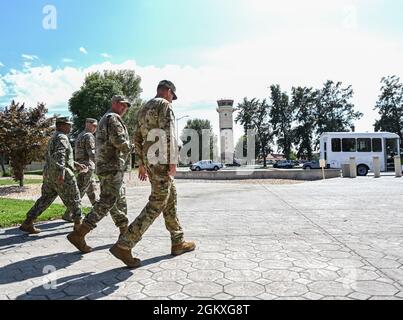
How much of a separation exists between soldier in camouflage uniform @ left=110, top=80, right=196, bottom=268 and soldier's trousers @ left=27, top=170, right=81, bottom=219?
1770mm

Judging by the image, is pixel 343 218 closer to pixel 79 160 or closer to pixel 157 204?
pixel 157 204

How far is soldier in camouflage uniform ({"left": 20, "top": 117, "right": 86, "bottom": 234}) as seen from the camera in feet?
18.3

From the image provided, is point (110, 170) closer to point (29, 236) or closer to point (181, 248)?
point (181, 248)

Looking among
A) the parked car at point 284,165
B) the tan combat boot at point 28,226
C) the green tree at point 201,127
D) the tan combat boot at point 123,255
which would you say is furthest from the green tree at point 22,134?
the green tree at point 201,127

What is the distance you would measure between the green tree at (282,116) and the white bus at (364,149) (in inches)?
1597

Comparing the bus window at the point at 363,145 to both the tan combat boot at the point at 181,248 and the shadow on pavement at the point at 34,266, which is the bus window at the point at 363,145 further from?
the shadow on pavement at the point at 34,266

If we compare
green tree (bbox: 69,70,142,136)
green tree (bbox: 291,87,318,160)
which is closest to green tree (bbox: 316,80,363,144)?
green tree (bbox: 291,87,318,160)

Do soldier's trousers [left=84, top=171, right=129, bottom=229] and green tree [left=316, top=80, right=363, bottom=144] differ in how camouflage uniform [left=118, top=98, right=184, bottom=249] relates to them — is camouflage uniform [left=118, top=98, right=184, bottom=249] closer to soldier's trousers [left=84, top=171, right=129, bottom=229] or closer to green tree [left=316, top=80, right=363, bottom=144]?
soldier's trousers [left=84, top=171, right=129, bottom=229]

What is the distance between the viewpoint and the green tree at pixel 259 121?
6781cm

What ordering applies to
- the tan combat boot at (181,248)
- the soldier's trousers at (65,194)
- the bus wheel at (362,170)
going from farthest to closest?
the bus wheel at (362,170) < the soldier's trousers at (65,194) < the tan combat boot at (181,248)

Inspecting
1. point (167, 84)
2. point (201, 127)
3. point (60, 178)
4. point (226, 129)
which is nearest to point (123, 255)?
point (167, 84)

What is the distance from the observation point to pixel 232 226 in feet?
20.7

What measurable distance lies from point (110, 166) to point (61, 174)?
1.36 m

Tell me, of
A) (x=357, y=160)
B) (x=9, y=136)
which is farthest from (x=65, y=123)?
(x=357, y=160)
